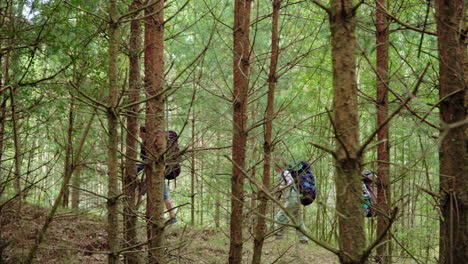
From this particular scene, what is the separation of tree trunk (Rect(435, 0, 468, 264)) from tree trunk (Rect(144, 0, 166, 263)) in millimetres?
2277

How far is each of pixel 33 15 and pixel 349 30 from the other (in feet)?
13.8

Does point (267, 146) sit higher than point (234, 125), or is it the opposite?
point (234, 125)

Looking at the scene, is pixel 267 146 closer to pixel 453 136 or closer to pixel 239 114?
pixel 239 114

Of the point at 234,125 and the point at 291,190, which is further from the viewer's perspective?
the point at 291,190

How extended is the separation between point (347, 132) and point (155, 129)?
2.76m

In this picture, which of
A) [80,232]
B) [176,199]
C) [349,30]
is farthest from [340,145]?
[176,199]

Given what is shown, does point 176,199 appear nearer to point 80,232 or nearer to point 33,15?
point 80,232

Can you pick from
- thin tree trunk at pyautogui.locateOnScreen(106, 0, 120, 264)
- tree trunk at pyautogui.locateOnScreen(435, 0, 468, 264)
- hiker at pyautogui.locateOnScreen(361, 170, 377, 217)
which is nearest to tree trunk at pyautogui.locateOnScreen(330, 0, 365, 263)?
hiker at pyautogui.locateOnScreen(361, 170, 377, 217)

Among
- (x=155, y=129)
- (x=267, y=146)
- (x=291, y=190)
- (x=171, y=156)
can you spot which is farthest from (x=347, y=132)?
(x=291, y=190)

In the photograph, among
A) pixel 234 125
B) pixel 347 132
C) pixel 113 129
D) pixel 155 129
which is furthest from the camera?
pixel 234 125

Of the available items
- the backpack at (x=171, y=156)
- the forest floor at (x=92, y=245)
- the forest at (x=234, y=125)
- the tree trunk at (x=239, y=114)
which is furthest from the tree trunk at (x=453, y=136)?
the forest floor at (x=92, y=245)

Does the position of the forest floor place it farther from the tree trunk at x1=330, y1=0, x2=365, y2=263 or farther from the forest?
the tree trunk at x1=330, y1=0, x2=365, y2=263

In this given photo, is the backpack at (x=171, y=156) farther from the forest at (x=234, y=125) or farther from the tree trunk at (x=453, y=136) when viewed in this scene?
the tree trunk at (x=453, y=136)

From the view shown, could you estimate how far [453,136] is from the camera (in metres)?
2.64
